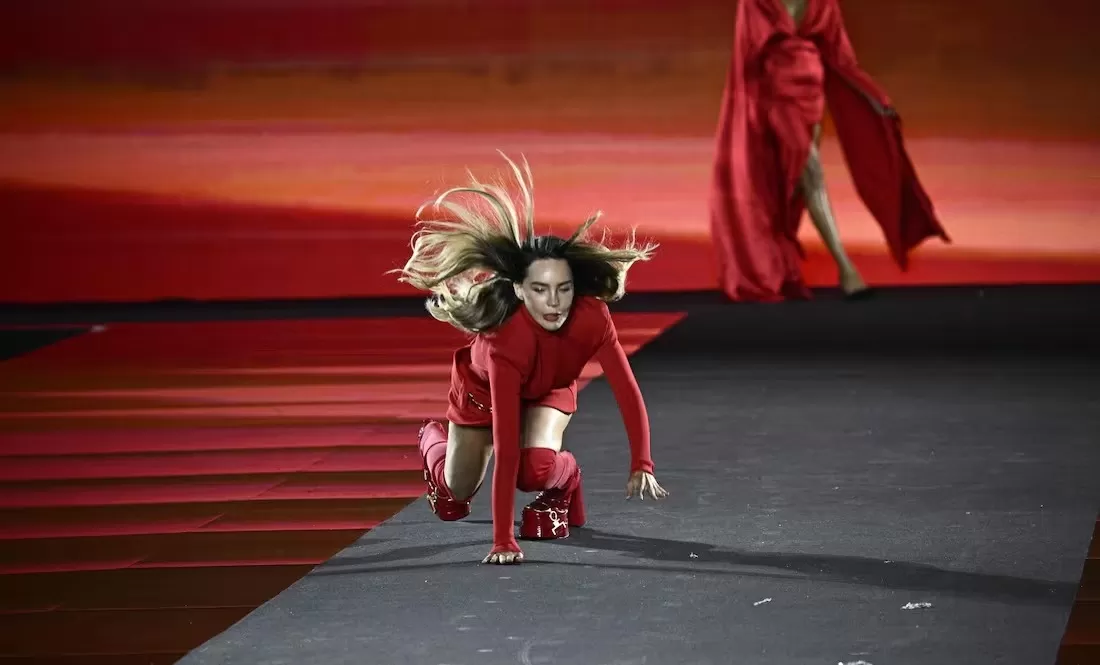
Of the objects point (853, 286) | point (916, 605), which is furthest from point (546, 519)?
point (853, 286)

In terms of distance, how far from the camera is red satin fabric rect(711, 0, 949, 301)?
25.5 feet

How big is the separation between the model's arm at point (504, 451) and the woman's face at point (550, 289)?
0.36ft

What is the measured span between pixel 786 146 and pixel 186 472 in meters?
4.21

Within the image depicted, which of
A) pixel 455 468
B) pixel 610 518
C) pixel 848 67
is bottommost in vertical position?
pixel 610 518

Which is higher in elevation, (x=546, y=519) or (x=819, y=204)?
(x=819, y=204)

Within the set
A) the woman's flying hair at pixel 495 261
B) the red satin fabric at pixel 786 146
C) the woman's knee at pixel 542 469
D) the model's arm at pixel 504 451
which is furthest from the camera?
the red satin fabric at pixel 786 146

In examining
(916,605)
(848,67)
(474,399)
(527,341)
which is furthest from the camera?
(848,67)

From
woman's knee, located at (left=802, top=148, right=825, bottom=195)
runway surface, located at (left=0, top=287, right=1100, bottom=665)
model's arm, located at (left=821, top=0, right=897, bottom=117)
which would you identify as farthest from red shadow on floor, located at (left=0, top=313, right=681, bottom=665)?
model's arm, located at (left=821, top=0, right=897, bottom=117)

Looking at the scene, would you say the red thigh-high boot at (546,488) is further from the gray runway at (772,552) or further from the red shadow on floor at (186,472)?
the red shadow on floor at (186,472)

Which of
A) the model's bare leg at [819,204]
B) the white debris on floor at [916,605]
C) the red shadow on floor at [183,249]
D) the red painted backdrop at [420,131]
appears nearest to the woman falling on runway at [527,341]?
the white debris on floor at [916,605]

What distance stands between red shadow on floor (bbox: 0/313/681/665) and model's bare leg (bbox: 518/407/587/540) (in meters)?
0.33

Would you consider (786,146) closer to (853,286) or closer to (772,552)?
(853,286)

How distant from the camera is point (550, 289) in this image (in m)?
2.98

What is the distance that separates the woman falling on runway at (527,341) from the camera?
2.98m
